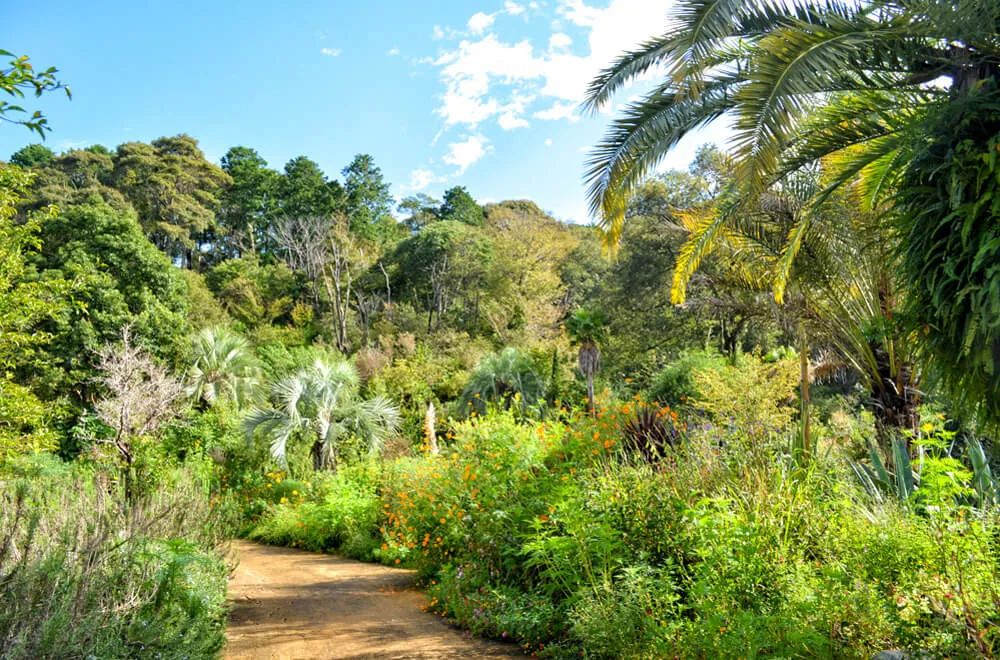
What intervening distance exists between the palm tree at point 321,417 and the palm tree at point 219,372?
13.8 ft

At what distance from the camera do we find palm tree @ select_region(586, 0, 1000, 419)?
3609mm

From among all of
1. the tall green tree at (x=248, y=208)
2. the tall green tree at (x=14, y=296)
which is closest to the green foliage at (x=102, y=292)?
A: the tall green tree at (x=14, y=296)

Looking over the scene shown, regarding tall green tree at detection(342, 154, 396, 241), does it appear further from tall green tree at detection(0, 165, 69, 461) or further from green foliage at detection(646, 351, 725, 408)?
tall green tree at detection(0, 165, 69, 461)

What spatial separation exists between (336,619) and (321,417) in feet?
30.7

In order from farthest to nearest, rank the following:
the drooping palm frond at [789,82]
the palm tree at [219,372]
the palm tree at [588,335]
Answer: the palm tree at [219,372]
the palm tree at [588,335]
the drooping palm frond at [789,82]

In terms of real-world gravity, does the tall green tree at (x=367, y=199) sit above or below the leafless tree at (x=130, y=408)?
above

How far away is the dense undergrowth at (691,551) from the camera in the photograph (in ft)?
11.3

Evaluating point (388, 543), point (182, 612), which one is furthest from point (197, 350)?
point (182, 612)

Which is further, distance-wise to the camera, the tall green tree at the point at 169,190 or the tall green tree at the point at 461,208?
the tall green tree at the point at 461,208

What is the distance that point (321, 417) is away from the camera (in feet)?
49.6

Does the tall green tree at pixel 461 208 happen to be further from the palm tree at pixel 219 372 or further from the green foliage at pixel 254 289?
the palm tree at pixel 219 372

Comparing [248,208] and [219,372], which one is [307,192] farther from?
[219,372]

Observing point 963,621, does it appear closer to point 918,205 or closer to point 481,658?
point 918,205

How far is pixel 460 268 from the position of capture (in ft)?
97.0
